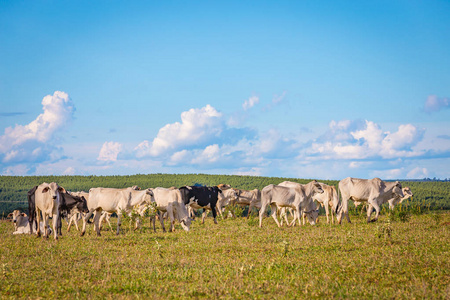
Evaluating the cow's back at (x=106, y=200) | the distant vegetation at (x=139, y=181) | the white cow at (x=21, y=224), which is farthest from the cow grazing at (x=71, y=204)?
the distant vegetation at (x=139, y=181)

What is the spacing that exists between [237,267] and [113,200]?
39.7 ft

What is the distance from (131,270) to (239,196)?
24.0m

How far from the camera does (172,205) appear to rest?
24.8m

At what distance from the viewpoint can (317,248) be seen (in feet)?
52.0

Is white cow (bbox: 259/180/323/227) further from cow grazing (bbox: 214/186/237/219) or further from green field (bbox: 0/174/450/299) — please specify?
cow grazing (bbox: 214/186/237/219)

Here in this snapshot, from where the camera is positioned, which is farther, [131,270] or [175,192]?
[175,192]

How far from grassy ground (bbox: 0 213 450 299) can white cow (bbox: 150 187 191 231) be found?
15.3 feet

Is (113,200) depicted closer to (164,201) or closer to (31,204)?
(164,201)

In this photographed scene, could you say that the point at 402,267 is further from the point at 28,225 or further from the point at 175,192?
the point at 28,225

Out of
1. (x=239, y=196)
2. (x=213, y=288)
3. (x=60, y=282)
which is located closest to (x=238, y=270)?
(x=213, y=288)

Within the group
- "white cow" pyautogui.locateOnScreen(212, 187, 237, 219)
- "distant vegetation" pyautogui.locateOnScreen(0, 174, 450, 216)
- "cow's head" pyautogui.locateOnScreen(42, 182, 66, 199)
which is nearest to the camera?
"cow's head" pyautogui.locateOnScreen(42, 182, 66, 199)

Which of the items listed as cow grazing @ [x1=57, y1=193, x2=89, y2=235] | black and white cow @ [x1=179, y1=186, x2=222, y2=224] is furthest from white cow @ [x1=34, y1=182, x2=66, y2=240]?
black and white cow @ [x1=179, y1=186, x2=222, y2=224]

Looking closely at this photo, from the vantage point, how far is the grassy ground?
10.4 m

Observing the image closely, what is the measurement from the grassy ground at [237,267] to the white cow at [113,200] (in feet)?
11.5
